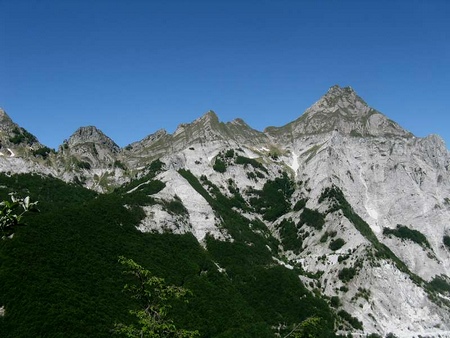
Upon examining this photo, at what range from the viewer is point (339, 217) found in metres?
200

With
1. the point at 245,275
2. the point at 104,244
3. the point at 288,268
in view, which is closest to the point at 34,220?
the point at 104,244

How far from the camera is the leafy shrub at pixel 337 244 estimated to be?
185 m

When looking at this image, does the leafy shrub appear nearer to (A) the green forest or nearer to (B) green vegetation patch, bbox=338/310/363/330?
(A) the green forest

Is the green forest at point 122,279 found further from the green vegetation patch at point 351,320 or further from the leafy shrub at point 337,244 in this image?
the leafy shrub at point 337,244

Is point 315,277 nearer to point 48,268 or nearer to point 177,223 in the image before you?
point 177,223

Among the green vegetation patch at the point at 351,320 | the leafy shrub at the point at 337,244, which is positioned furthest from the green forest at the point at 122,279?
the leafy shrub at the point at 337,244

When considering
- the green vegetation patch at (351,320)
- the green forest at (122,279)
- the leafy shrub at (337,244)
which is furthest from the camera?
the leafy shrub at (337,244)

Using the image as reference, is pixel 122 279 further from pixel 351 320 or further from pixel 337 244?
pixel 337 244

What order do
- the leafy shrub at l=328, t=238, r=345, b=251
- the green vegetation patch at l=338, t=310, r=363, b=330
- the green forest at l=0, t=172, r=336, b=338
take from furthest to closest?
1. the leafy shrub at l=328, t=238, r=345, b=251
2. the green vegetation patch at l=338, t=310, r=363, b=330
3. the green forest at l=0, t=172, r=336, b=338

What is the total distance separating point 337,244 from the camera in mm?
186250

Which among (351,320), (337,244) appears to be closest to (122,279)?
(351,320)

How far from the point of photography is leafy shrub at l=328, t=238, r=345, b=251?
185m

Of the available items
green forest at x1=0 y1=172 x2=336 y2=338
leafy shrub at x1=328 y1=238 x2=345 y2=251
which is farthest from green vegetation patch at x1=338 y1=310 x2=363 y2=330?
leafy shrub at x1=328 y1=238 x2=345 y2=251

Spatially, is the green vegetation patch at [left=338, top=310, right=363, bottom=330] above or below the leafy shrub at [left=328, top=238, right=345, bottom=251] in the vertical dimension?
below
